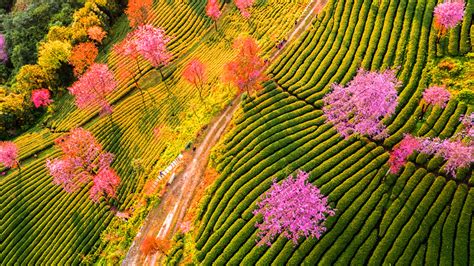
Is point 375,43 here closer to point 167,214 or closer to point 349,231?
point 349,231

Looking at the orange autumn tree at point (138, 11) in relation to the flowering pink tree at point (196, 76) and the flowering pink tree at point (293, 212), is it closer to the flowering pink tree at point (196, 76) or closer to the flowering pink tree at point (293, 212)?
the flowering pink tree at point (196, 76)

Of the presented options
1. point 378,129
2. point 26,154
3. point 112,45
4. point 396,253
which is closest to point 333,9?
point 378,129

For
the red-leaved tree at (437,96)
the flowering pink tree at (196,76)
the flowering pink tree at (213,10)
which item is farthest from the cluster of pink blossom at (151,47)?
the red-leaved tree at (437,96)

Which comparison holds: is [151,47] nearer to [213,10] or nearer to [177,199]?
[213,10]

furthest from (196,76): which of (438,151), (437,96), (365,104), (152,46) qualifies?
(438,151)

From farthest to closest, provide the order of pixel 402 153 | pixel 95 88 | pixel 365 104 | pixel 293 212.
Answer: pixel 95 88 < pixel 365 104 < pixel 402 153 < pixel 293 212

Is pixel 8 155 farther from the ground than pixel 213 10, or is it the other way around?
pixel 213 10

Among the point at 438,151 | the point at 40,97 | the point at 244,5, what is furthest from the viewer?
the point at 40,97
